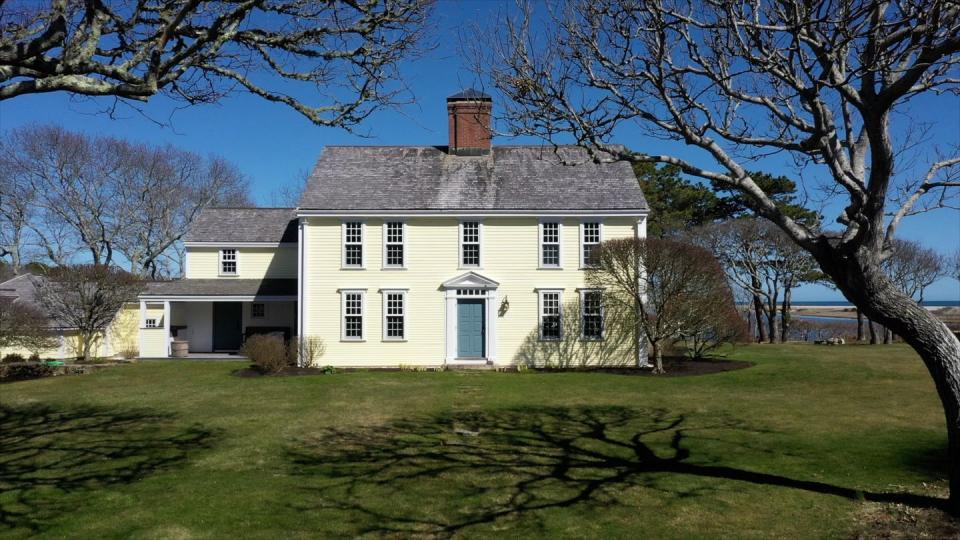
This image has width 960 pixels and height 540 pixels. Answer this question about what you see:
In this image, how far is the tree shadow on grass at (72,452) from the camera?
25.8 feet

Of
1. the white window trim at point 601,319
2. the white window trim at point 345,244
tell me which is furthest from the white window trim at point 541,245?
the white window trim at point 345,244

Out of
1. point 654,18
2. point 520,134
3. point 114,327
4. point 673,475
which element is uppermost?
point 654,18

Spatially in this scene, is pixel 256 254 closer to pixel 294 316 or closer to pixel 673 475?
pixel 294 316

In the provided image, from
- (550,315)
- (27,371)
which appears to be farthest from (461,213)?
(27,371)

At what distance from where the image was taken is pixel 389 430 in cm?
1197

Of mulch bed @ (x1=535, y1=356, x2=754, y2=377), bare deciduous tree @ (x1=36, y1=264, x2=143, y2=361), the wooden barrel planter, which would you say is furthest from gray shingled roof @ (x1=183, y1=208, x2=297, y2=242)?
mulch bed @ (x1=535, y1=356, x2=754, y2=377)

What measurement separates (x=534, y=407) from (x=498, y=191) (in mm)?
10852

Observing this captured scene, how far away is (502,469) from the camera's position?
9.14 meters

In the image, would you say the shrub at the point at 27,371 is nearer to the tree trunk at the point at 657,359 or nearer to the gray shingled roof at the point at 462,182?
the gray shingled roof at the point at 462,182

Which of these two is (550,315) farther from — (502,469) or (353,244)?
(502,469)

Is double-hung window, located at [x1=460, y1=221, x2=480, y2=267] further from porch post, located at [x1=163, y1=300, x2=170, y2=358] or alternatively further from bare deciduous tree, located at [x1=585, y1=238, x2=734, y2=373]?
porch post, located at [x1=163, y1=300, x2=170, y2=358]

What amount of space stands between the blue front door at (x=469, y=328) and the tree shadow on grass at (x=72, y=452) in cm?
1098

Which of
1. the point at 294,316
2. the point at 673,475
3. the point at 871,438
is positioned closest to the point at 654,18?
the point at 673,475

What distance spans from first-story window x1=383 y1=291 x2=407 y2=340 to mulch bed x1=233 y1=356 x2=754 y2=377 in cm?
129
